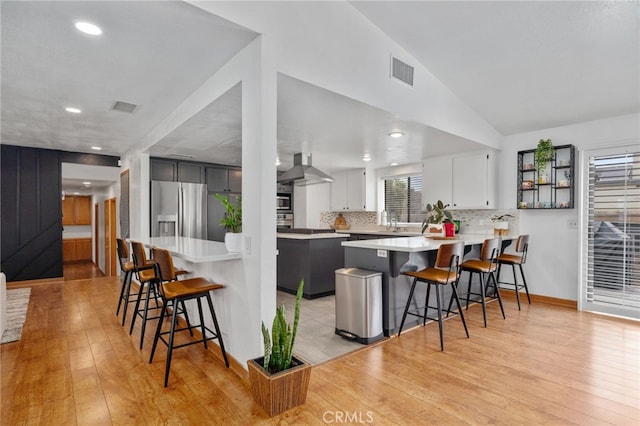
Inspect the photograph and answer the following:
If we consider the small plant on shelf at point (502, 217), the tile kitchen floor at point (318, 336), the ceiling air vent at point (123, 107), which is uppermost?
the ceiling air vent at point (123, 107)

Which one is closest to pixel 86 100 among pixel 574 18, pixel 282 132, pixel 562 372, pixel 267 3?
pixel 282 132

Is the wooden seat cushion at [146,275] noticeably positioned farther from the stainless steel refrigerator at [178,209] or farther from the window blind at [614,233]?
the window blind at [614,233]

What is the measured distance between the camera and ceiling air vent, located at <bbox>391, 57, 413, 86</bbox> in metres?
3.04

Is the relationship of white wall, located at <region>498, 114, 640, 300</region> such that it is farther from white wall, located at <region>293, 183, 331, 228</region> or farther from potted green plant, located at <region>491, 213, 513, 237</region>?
white wall, located at <region>293, 183, 331, 228</region>

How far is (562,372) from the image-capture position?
2447 mm

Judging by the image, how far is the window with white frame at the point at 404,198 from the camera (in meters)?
6.32

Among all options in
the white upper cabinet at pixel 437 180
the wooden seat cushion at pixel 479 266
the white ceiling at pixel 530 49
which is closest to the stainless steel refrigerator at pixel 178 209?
the white upper cabinet at pixel 437 180

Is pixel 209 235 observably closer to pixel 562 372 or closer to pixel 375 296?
pixel 375 296

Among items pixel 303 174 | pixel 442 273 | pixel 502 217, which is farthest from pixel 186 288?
pixel 502 217

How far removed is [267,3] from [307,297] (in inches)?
139

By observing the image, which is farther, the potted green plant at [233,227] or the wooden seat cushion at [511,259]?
the wooden seat cushion at [511,259]

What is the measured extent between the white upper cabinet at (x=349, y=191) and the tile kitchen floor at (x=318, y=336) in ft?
9.50

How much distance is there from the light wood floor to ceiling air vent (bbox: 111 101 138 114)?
7.71 ft

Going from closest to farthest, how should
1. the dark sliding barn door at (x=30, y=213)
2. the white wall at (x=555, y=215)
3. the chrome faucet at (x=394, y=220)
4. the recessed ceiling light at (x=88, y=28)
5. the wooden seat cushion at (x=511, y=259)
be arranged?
1. the recessed ceiling light at (x=88, y=28)
2. the white wall at (x=555, y=215)
3. the wooden seat cushion at (x=511, y=259)
4. the dark sliding barn door at (x=30, y=213)
5. the chrome faucet at (x=394, y=220)
